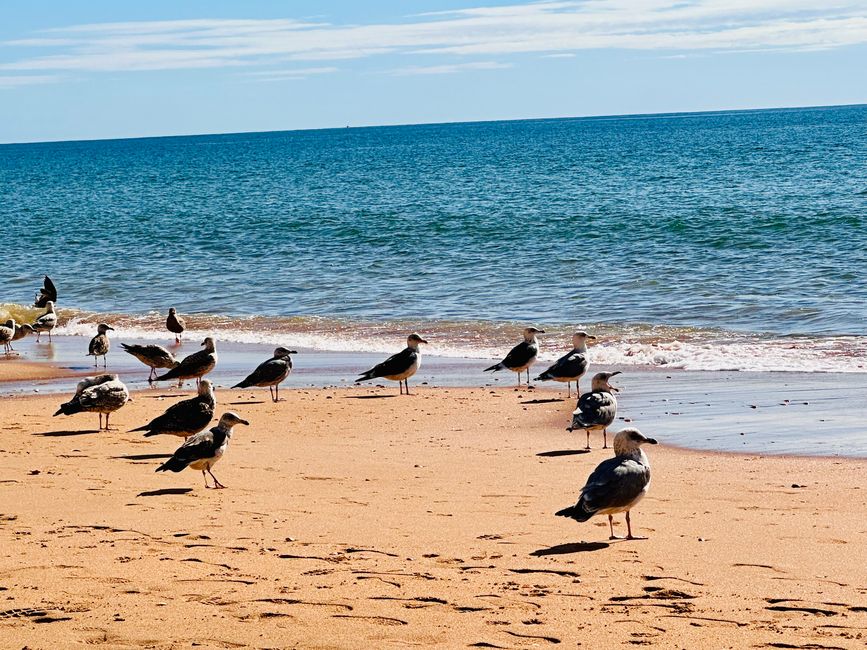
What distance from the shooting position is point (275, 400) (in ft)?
51.2

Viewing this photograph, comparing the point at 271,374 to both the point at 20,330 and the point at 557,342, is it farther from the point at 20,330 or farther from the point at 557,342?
the point at 20,330

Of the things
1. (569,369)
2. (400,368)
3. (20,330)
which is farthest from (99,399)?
(20,330)

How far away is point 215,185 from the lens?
8244 cm

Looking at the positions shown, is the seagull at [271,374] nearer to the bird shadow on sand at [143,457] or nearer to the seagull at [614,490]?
the bird shadow on sand at [143,457]

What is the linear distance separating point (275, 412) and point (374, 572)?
7.58m

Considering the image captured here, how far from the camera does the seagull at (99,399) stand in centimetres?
1312

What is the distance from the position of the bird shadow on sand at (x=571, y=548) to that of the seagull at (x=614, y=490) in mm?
243

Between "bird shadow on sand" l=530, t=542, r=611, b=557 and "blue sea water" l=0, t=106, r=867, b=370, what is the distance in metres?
9.70

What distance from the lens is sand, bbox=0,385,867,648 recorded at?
6281 mm

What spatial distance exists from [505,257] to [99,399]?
2171 centimetres

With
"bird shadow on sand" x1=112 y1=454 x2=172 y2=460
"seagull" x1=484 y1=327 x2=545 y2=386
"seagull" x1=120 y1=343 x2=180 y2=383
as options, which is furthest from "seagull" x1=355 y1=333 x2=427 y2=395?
"bird shadow on sand" x1=112 y1=454 x2=172 y2=460

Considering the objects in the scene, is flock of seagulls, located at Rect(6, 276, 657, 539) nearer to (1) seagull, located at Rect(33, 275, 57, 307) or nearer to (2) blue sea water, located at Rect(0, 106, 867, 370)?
(2) blue sea water, located at Rect(0, 106, 867, 370)

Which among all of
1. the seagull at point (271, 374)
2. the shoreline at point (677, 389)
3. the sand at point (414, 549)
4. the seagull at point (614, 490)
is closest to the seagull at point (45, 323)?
the shoreline at point (677, 389)

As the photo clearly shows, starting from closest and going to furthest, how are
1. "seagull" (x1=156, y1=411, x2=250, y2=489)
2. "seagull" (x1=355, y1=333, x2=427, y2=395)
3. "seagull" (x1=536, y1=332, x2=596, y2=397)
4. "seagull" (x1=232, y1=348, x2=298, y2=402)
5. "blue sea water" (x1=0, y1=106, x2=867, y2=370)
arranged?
"seagull" (x1=156, y1=411, x2=250, y2=489) → "seagull" (x1=536, y1=332, x2=596, y2=397) → "seagull" (x1=232, y1=348, x2=298, y2=402) → "seagull" (x1=355, y1=333, x2=427, y2=395) → "blue sea water" (x1=0, y1=106, x2=867, y2=370)
